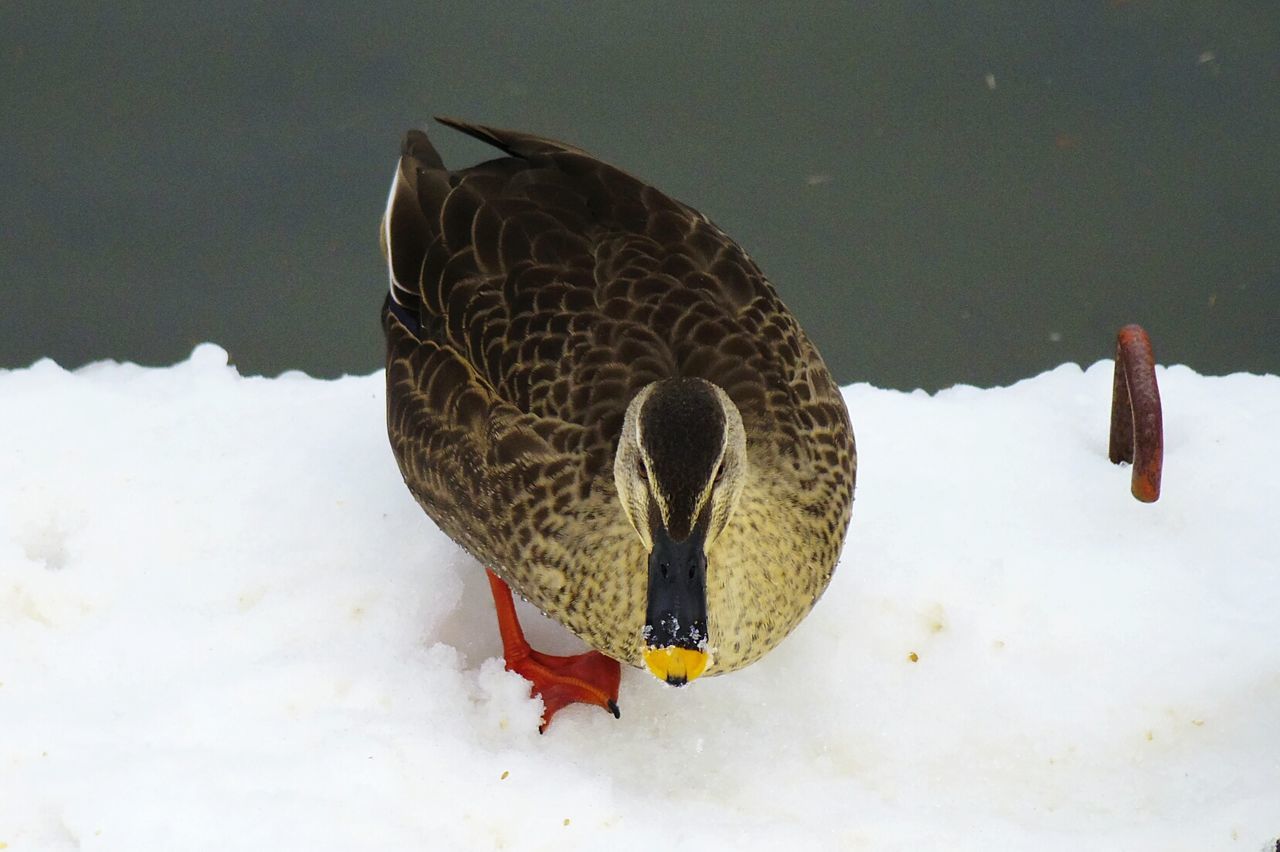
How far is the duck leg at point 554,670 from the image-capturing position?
3178 mm

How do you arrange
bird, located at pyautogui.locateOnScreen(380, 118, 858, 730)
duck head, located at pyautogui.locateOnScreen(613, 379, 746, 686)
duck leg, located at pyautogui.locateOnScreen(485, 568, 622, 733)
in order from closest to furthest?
duck head, located at pyautogui.locateOnScreen(613, 379, 746, 686) < bird, located at pyautogui.locateOnScreen(380, 118, 858, 730) < duck leg, located at pyautogui.locateOnScreen(485, 568, 622, 733)

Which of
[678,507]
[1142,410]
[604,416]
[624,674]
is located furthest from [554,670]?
[1142,410]

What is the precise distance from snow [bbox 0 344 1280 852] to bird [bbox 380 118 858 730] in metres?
0.26

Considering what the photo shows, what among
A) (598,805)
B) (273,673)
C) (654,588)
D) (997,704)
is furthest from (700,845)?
(273,673)

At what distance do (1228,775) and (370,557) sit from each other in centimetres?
196

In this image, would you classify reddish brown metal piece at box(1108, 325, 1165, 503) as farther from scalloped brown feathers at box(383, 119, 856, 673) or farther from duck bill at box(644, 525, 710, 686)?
duck bill at box(644, 525, 710, 686)

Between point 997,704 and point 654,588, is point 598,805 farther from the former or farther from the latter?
point 997,704

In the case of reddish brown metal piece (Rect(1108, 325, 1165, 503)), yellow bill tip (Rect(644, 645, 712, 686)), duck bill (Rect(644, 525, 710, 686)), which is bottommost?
yellow bill tip (Rect(644, 645, 712, 686))

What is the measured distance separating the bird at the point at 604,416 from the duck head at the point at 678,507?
2cm

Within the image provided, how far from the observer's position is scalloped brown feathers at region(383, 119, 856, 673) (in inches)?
114

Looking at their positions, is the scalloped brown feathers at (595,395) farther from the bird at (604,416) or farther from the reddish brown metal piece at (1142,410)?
the reddish brown metal piece at (1142,410)

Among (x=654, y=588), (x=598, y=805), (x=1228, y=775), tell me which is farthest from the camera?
(x=1228, y=775)

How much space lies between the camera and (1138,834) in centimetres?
285

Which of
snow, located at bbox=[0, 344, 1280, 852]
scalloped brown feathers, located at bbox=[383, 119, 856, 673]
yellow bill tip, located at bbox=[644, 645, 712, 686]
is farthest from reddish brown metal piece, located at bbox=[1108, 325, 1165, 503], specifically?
yellow bill tip, located at bbox=[644, 645, 712, 686]
